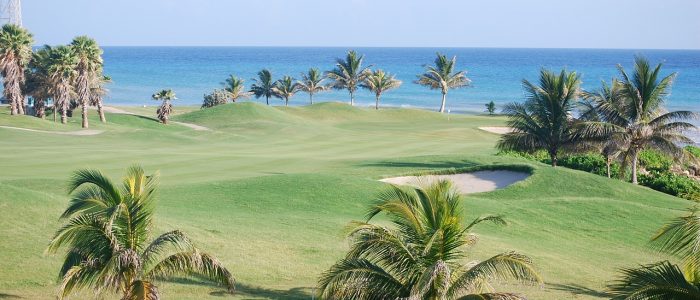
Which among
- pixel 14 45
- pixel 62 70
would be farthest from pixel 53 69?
pixel 14 45

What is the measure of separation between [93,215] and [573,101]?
30.1m

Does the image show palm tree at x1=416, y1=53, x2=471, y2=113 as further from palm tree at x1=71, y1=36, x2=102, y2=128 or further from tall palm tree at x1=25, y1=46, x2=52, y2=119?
tall palm tree at x1=25, y1=46, x2=52, y2=119

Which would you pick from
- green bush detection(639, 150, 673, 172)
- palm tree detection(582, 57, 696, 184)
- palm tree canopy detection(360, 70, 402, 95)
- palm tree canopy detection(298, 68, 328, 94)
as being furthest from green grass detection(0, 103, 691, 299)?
palm tree canopy detection(298, 68, 328, 94)

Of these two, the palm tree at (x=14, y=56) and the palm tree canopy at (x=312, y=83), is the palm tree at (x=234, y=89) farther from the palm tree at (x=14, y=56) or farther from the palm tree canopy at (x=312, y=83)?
the palm tree at (x=14, y=56)

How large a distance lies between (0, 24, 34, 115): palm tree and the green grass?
6.75 meters

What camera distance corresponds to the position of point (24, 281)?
15992mm

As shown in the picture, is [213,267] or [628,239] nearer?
[213,267]

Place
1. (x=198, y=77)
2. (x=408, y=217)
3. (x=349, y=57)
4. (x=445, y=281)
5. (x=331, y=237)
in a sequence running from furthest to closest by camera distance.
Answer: (x=198, y=77) < (x=349, y=57) < (x=331, y=237) < (x=408, y=217) < (x=445, y=281)

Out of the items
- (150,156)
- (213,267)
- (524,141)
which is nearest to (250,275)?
(213,267)

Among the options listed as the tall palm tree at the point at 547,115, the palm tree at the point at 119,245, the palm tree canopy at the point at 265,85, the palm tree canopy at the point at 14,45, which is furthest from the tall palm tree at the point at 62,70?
the palm tree at the point at 119,245

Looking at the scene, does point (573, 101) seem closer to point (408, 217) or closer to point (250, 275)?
point (250, 275)

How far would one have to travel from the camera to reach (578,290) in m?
17.9

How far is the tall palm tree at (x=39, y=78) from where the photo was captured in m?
58.2

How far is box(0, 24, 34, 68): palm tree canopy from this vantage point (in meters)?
56.3
